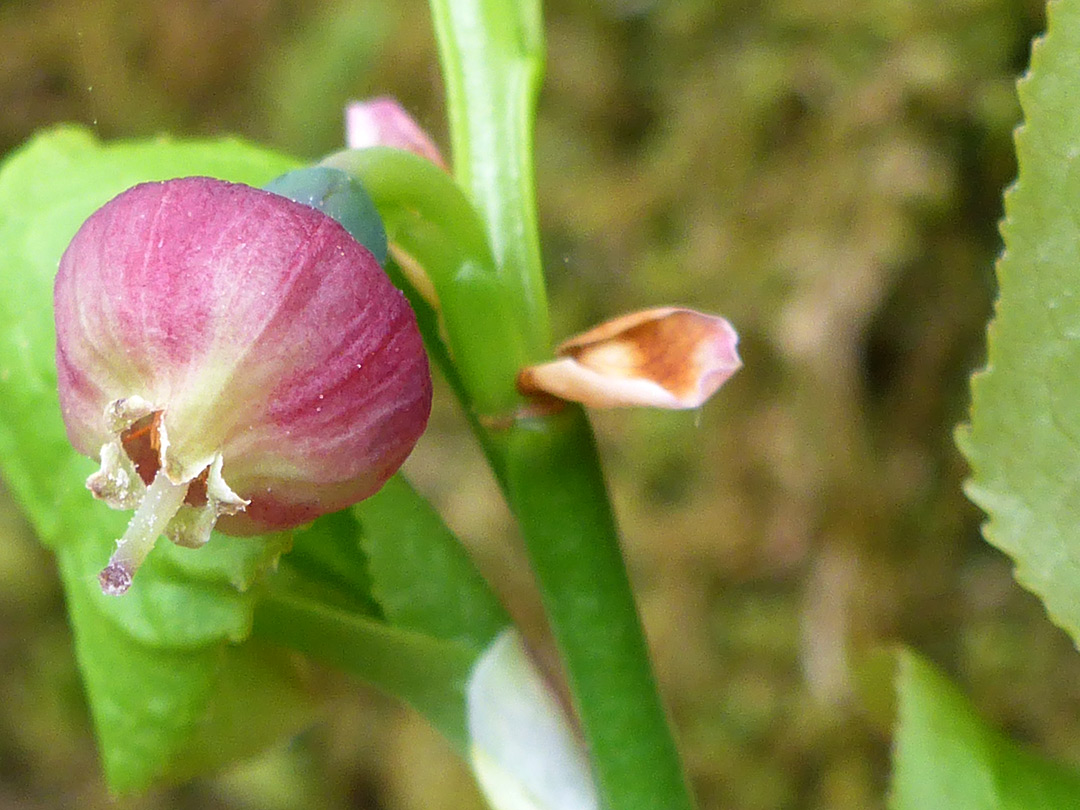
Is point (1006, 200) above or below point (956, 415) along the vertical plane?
above

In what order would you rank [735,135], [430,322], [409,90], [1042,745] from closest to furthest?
[430,322]
[1042,745]
[735,135]
[409,90]

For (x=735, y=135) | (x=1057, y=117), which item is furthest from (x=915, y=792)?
(x=735, y=135)

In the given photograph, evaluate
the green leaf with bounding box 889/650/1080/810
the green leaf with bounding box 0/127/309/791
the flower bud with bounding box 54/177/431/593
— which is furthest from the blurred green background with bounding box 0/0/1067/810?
the flower bud with bounding box 54/177/431/593

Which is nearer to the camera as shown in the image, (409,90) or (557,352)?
(557,352)

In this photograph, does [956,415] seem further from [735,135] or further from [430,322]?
[430,322]

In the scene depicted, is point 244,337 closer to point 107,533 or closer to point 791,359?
point 107,533

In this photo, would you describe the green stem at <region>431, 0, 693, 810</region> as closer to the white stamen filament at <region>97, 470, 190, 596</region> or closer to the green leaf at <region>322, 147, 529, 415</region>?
the green leaf at <region>322, 147, 529, 415</region>

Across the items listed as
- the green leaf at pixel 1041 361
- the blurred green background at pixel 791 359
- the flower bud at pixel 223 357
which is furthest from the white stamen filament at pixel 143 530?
the blurred green background at pixel 791 359
